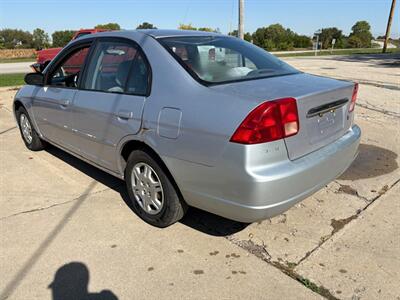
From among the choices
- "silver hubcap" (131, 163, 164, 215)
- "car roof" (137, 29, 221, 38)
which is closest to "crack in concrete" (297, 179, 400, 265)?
"silver hubcap" (131, 163, 164, 215)

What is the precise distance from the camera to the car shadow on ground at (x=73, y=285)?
2521mm

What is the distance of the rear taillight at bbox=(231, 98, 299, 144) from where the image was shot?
7.84ft

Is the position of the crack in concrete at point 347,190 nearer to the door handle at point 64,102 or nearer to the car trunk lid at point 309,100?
the car trunk lid at point 309,100

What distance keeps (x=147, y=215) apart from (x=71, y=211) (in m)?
0.86

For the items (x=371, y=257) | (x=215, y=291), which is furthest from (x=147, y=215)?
(x=371, y=257)

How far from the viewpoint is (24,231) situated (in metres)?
3.37

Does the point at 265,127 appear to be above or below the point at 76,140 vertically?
above

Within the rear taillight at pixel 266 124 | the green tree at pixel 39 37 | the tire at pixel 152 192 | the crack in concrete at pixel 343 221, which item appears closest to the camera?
the rear taillight at pixel 266 124

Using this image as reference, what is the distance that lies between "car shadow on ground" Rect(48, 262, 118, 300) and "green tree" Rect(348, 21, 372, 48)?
83.9m

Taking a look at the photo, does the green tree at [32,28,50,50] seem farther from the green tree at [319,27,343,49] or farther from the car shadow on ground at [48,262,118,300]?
the car shadow on ground at [48,262,118,300]

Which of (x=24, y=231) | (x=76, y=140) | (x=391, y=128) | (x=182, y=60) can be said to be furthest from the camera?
(x=391, y=128)

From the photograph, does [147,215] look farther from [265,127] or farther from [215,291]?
[265,127]

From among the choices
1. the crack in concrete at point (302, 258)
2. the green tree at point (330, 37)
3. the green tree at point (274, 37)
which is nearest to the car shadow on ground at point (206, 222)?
the crack in concrete at point (302, 258)

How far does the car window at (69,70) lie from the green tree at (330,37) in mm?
79550
